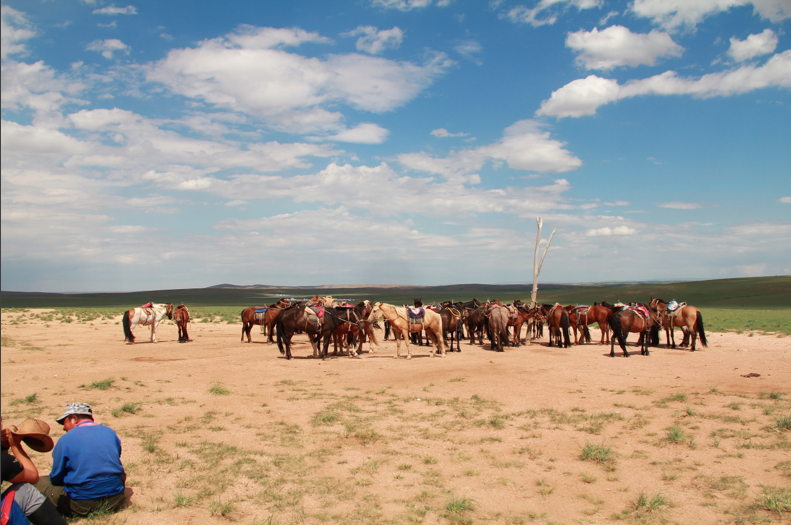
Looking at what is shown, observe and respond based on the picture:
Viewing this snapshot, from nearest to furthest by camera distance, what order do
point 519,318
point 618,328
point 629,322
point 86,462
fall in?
1. point 86,462
2. point 618,328
3. point 629,322
4. point 519,318

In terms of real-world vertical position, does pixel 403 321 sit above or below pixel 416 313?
below

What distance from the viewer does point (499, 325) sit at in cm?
2053

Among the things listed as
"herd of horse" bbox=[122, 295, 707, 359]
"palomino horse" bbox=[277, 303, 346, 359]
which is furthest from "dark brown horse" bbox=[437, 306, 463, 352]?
"palomino horse" bbox=[277, 303, 346, 359]

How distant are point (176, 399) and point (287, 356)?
270 inches

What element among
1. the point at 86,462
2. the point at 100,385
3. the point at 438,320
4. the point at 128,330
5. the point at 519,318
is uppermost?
the point at 438,320

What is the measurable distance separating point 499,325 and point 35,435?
691 inches

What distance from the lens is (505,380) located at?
1405 cm

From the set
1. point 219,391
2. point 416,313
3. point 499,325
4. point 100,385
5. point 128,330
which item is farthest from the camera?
point 128,330

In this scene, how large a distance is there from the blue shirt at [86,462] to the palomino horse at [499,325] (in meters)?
16.6

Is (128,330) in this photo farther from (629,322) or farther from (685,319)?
(685,319)

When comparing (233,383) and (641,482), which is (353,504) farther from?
(233,383)

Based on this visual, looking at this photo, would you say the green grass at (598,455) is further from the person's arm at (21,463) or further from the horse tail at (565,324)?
the horse tail at (565,324)

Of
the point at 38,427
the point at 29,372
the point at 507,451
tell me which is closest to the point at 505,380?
the point at 507,451

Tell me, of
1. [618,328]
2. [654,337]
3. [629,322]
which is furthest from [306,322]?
[654,337]
